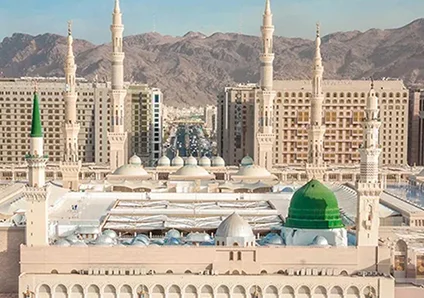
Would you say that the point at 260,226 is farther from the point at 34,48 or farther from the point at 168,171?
the point at 34,48

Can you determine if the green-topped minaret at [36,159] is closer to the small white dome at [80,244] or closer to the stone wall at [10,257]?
the stone wall at [10,257]

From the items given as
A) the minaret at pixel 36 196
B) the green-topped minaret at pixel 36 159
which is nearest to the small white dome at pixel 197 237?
the minaret at pixel 36 196

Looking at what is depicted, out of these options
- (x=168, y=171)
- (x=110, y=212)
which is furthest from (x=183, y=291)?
(x=168, y=171)

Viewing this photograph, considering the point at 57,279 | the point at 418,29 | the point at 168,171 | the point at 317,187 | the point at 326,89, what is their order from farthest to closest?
the point at 418,29, the point at 326,89, the point at 168,171, the point at 317,187, the point at 57,279

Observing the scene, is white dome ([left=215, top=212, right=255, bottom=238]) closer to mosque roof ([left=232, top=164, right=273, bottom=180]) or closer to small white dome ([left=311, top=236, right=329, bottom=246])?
small white dome ([left=311, top=236, right=329, bottom=246])

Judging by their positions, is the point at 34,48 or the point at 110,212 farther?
the point at 34,48

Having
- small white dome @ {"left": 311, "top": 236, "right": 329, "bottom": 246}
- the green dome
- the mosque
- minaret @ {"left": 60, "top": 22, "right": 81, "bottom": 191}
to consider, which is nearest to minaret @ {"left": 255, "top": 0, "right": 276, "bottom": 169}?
minaret @ {"left": 60, "top": 22, "right": 81, "bottom": 191}

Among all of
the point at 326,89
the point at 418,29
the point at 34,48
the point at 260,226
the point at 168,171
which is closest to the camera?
the point at 260,226
